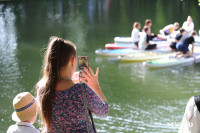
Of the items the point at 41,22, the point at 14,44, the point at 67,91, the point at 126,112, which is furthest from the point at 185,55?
the point at 41,22

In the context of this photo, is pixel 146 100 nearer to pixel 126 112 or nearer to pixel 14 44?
pixel 126 112

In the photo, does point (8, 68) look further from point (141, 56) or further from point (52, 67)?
point (52, 67)

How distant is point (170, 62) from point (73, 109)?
8515 millimetres

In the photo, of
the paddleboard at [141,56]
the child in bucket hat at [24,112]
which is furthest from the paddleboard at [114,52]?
the child in bucket hat at [24,112]

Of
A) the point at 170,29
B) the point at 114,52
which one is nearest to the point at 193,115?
the point at 114,52

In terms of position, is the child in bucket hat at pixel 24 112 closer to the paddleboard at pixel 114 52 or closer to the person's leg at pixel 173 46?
the paddleboard at pixel 114 52

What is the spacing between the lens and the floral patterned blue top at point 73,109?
2.39 meters

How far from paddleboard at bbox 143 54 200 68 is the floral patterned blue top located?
809cm

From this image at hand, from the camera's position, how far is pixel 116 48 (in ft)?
41.5

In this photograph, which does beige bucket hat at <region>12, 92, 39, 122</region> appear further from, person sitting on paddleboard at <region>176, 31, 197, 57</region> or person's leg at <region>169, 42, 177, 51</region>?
person's leg at <region>169, 42, 177, 51</region>

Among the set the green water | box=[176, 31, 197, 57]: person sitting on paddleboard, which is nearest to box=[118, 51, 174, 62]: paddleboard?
the green water

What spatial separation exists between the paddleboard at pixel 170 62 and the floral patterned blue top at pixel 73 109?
26.5ft

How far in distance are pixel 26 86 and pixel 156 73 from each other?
150 inches

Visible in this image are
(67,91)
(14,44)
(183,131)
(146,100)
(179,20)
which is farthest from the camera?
(179,20)
